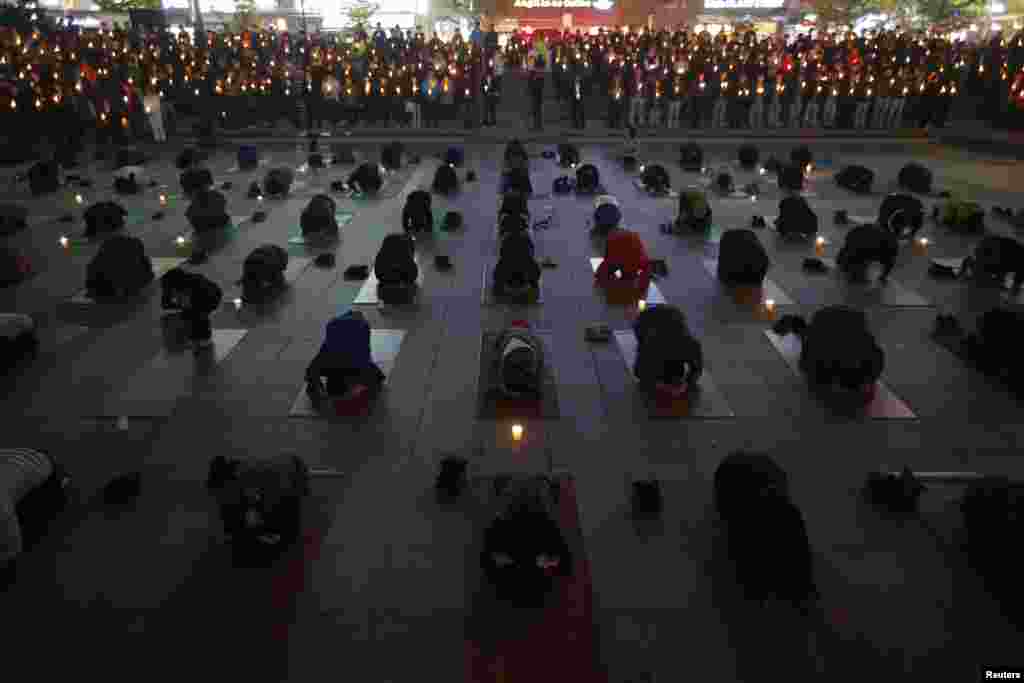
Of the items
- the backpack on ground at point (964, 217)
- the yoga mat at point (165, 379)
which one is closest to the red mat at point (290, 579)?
the yoga mat at point (165, 379)

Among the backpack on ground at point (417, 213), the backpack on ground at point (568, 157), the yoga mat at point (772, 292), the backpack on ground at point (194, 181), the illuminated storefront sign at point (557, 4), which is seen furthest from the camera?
the illuminated storefront sign at point (557, 4)

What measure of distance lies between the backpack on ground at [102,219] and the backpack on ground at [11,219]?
203 cm

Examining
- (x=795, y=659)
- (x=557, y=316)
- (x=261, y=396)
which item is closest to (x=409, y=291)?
(x=557, y=316)

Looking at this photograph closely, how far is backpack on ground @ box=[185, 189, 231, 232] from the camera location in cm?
2008

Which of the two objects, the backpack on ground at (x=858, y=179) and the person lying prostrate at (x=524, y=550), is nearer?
the person lying prostrate at (x=524, y=550)

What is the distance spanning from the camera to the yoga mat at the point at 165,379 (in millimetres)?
11477

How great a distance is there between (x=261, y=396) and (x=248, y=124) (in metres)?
29.3

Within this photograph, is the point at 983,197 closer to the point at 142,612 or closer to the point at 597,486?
the point at 597,486

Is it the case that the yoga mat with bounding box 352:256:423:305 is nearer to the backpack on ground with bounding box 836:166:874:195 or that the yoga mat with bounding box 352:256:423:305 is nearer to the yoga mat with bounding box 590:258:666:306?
the yoga mat with bounding box 590:258:666:306

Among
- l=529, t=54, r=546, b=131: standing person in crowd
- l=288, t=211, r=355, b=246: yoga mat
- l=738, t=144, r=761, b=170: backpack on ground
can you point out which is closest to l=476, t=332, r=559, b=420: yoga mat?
l=288, t=211, r=355, b=246: yoga mat

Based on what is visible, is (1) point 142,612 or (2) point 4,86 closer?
(1) point 142,612

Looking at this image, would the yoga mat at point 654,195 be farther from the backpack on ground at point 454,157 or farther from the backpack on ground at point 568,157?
the backpack on ground at point 454,157

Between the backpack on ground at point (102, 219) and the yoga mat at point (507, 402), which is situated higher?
the backpack on ground at point (102, 219)

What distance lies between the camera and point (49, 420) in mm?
11141
